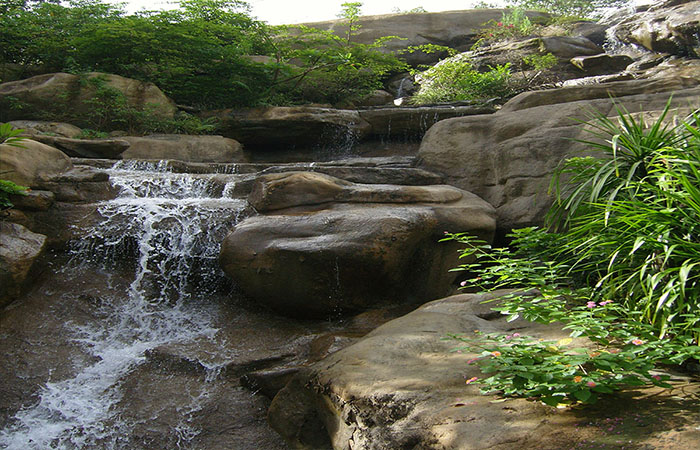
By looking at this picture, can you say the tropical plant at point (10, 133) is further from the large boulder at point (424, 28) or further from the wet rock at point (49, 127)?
the large boulder at point (424, 28)

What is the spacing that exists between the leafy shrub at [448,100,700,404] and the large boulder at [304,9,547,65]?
13.1 m

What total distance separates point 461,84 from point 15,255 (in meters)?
9.06

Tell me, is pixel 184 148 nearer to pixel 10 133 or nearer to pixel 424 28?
pixel 10 133

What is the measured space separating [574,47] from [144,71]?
33.1 feet

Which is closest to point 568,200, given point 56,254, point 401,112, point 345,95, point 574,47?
point 56,254

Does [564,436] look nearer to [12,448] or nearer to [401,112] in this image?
[12,448]

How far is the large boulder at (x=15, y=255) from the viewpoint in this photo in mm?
4648

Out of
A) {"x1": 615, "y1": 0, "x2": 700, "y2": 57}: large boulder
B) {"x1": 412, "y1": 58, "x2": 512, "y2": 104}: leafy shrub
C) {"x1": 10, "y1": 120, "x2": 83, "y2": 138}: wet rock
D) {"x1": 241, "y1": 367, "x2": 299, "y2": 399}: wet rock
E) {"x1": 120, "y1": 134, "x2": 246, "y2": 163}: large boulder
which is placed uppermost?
{"x1": 615, "y1": 0, "x2": 700, "y2": 57}: large boulder

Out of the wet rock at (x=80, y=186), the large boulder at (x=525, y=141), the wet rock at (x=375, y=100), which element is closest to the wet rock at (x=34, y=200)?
the wet rock at (x=80, y=186)

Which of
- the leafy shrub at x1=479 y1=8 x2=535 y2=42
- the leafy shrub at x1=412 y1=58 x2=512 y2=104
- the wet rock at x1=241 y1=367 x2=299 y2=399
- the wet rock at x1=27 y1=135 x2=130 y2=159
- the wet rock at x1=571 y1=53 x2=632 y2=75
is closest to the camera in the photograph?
the wet rock at x1=241 y1=367 x2=299 y2=399

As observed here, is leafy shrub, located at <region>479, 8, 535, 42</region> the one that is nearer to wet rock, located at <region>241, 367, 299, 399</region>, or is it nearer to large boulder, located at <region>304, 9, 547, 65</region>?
large boulder, located at <region>304, 9, 547, 65</region>

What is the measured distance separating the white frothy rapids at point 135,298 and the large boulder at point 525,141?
2.81 m

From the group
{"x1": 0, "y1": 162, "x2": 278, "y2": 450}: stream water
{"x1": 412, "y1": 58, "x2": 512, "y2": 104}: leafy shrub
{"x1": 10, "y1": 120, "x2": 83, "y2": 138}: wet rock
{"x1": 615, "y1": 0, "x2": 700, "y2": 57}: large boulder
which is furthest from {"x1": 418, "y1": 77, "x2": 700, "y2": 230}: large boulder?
{"x1": 615, "y1": 0, "x2": 700, "y2": 57}: large boulder

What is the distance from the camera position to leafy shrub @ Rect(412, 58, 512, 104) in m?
10.8
